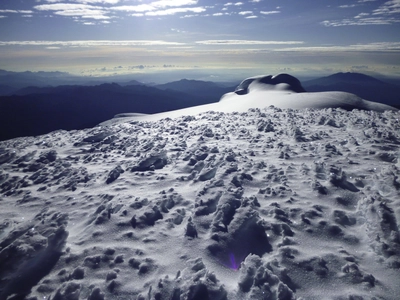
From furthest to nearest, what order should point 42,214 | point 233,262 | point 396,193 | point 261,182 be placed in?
point 261,182 → point 42,214 → point 396,193 → point 233,262

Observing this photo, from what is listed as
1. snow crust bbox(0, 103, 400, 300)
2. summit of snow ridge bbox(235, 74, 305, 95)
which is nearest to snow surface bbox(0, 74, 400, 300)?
snow crust bbox(0, 103, 400, 300)

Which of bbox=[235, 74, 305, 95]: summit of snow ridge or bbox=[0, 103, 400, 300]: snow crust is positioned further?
→ bbox=[235, 74, 305, 95]: summit of snow ridge

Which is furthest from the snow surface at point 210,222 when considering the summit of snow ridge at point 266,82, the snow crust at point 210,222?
the summit of snow ridge at point 266,82

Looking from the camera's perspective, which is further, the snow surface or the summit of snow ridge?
the summit of snow ridge

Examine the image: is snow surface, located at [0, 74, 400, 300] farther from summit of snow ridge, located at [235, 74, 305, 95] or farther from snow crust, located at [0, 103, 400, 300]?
summit of snow ridge, located at [235, 74, 305, 95]

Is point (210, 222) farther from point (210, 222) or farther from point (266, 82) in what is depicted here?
point (266, 82)

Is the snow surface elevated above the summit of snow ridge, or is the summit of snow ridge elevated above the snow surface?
the summit of snow ridge

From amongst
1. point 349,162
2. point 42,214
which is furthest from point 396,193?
point 42,214

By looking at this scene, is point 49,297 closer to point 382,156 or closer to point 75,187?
point 75,187
